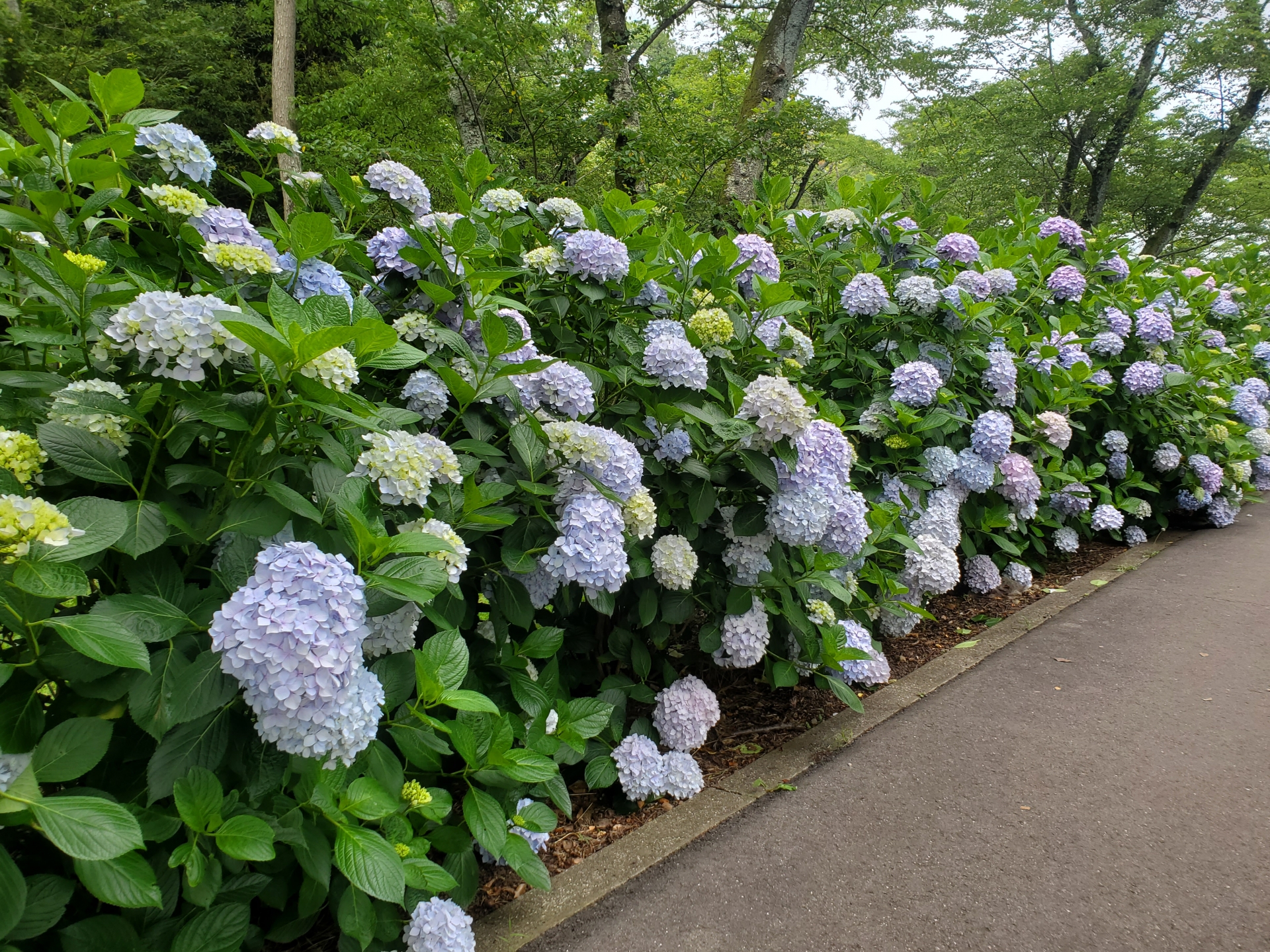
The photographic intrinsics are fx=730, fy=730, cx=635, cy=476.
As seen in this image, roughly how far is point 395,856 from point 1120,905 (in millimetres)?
1817

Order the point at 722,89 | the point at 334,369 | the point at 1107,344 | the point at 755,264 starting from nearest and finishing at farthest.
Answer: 1. the point at 334,369
2. the point at 755,264
3. the point at 1107,344
4. the point at 722,89

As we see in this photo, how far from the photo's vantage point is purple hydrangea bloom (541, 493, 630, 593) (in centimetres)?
176

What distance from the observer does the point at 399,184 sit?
2.21 m

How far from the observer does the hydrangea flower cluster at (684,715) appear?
2301 mm

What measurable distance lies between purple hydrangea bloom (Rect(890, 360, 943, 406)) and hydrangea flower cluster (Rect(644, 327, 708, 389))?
1.54 meters

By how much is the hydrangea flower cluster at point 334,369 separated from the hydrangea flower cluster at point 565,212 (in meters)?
1.35

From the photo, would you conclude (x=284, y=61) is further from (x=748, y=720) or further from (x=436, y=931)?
(x=436, y=931)

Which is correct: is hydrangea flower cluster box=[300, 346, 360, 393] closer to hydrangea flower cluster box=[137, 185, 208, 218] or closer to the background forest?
hydrangea flower cluster box=[137, 185, 208, 218]

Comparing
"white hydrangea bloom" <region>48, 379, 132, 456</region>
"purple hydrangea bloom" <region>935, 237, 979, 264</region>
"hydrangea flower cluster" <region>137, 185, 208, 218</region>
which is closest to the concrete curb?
"white hydrangea bloom" <region>48, 379, 132, 456</region>

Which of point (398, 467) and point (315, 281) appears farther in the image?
point (315, 281)

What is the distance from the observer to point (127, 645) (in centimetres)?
104

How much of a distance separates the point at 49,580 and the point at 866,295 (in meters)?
3.07

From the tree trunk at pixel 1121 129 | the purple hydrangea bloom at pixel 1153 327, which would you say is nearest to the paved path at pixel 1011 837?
the purple hydrangea bloom at pixel 1153 327

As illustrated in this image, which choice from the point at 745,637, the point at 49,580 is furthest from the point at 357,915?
the point at 745,637
